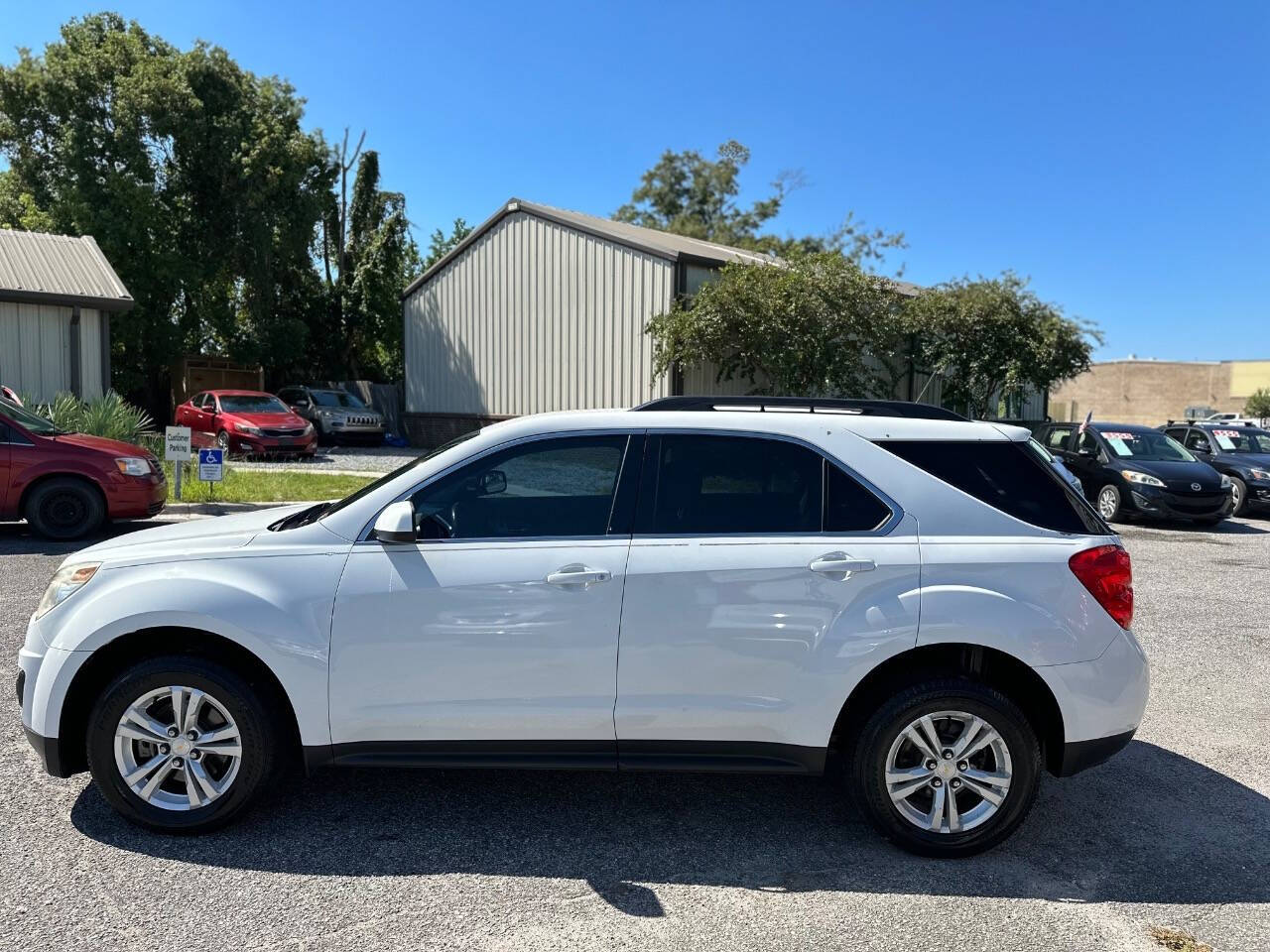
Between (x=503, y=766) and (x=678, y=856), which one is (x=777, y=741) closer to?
(x=678, y=856)

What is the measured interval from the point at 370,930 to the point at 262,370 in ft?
97.7

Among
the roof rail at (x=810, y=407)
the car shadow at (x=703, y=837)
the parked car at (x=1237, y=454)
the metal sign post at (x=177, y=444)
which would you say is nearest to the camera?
the car shadow at (x=703, y=837)

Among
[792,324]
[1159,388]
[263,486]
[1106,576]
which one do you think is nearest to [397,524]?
[1106,576]

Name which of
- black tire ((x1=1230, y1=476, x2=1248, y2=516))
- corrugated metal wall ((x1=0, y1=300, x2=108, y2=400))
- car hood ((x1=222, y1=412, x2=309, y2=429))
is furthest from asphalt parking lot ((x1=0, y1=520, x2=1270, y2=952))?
car hood ((x1=222, y1=412, x2=309, y2=429))

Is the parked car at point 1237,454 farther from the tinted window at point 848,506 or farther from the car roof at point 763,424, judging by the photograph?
the tinted window at point 848,506

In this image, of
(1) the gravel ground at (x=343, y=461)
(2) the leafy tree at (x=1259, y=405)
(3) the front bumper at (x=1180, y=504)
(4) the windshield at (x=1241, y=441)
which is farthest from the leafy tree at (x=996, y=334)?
(2) the leafy tree at (x=1259, y=405)

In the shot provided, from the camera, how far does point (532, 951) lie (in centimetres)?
304

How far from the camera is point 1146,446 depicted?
49.6 feet

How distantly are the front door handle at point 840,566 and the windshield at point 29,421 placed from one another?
382 inches

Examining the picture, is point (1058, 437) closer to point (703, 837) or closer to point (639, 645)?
point (703, 837)

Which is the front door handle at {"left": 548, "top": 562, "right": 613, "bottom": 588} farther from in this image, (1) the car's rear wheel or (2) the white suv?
(1) the car's rear wheel

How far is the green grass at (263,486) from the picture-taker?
43.3 ft

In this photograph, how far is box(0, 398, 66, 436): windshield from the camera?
1029 cm

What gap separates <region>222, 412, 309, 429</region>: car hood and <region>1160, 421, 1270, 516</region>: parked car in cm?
1820
